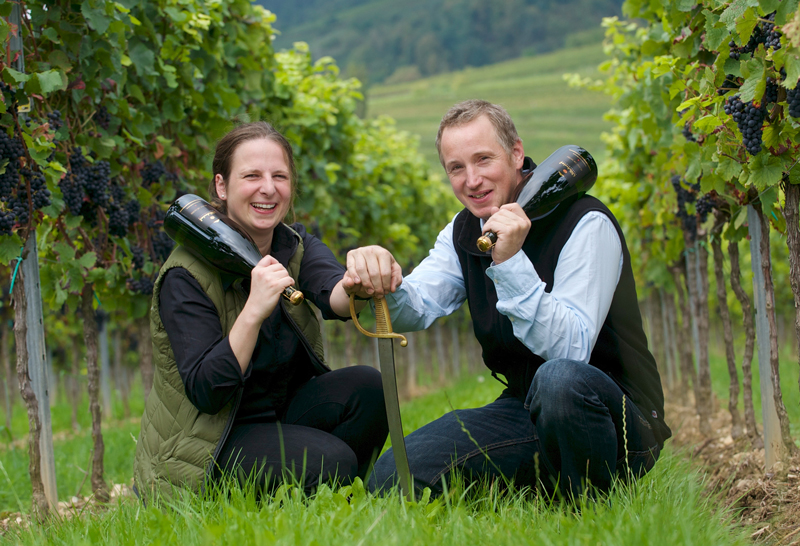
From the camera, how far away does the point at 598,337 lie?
2629mm

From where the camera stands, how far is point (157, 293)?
2.73m

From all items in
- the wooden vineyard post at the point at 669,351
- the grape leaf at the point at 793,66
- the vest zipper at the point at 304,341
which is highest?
the grape leaf at the point at 793,66

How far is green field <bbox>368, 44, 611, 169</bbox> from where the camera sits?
8388 cm

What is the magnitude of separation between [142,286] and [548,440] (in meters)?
2.68

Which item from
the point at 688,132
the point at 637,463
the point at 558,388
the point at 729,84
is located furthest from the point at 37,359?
the point at 688,132

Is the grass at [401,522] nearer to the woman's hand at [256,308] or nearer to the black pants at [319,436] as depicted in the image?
the black pants at [319,436]

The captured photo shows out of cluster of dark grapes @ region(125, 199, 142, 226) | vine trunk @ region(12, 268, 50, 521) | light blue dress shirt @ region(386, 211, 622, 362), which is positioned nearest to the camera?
light blue dress shirt @ region(386, 211, 622, 362)

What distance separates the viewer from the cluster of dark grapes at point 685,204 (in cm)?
459

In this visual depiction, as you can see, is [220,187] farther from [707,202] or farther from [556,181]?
[707,202]

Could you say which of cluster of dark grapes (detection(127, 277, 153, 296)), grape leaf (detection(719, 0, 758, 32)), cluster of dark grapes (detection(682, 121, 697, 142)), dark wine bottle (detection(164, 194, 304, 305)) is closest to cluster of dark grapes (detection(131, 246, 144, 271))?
cluster of dark grapes (detection(127, 277, 153, 296))

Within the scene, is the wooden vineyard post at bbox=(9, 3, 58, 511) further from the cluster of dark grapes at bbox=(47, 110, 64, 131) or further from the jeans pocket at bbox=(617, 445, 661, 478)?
the jeans pocket at bbox=(617, 445, 661, 478)

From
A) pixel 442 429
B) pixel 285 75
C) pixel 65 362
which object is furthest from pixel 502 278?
pixel 65 362

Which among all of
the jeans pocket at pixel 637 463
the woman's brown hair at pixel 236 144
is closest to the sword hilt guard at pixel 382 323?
the woman's brown hair at pixel 236 144

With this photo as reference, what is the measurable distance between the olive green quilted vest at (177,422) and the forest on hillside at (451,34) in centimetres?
12469
